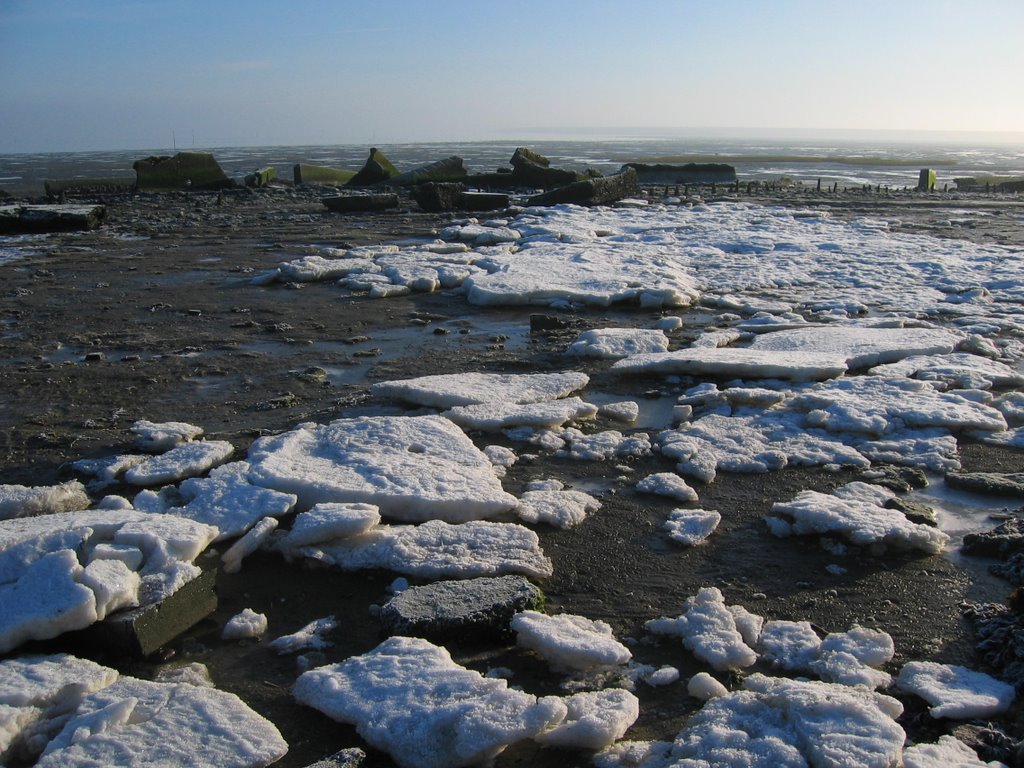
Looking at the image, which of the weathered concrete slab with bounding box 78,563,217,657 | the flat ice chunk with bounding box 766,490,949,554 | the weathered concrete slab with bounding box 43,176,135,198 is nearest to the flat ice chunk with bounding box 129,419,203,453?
the weathered concrete slab with bounding box 78,563,217,657

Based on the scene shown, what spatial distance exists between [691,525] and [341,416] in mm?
2172

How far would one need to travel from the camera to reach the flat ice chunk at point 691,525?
11.2ft

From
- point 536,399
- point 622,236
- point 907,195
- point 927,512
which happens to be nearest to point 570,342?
point 536,399

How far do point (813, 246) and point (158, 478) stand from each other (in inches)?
390

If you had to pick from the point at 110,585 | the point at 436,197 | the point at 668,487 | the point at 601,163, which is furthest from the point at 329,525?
the point at 601,163

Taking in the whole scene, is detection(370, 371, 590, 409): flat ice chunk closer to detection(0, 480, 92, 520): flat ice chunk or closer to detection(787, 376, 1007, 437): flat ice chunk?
detection(787, 376, 1007, 437): flat ice chunk

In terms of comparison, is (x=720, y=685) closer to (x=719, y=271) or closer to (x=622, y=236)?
(x=719, y=271)

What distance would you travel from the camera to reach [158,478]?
149 inches

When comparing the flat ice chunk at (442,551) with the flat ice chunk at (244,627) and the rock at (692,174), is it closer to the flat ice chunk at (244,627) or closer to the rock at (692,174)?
the flat ice chunk at (244,627)

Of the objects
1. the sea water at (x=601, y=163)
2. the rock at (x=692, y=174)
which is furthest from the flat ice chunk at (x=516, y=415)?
the sea water at (x=601, y=163)

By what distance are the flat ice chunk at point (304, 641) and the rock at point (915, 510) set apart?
2.43m

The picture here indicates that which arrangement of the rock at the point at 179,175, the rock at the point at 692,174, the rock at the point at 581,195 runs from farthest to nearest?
the rock at the point at 692,174 → the rock at the point at 179,175 → the rock at the point at 581,195

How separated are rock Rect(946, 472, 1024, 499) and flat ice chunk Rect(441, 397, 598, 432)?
1.85m

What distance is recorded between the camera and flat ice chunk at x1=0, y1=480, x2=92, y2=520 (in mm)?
3428
